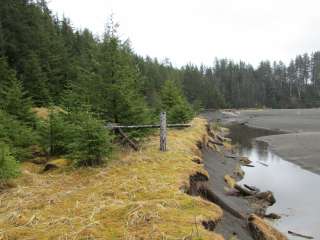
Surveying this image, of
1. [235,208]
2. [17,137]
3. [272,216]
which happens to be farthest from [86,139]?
[272,216]

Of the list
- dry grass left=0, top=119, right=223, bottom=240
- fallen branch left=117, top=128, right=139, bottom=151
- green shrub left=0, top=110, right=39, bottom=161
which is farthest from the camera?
fallen branch left=117, top=128, right=139, bottom=151

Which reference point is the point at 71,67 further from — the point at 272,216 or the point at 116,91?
the point at 272,216

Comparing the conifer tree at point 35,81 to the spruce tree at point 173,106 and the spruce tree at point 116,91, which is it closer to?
the spruce tree at point 173,106

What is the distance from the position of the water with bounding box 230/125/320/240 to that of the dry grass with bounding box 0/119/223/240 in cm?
443

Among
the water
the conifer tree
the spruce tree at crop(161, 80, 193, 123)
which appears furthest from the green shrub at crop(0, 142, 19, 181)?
the conifer tree

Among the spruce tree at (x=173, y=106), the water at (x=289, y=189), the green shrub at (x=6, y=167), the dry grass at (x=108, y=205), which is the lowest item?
the water at (x=289, y=189)

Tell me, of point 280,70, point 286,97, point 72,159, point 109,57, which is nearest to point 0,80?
point 109,57

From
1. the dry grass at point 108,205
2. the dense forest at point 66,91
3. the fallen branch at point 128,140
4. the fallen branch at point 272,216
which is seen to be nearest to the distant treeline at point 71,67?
the dense forest at point 66,91

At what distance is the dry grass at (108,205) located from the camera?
17.2ft

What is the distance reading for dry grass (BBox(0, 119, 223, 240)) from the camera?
5230mm

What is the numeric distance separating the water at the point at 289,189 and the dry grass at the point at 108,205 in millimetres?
4432

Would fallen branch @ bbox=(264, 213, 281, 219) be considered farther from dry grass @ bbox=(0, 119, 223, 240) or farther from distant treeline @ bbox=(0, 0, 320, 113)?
distant treeline @ bbox=(0, 0, 320, 113)

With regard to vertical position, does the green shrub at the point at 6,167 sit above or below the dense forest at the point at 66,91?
below

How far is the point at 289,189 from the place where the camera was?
1510 centimetres
